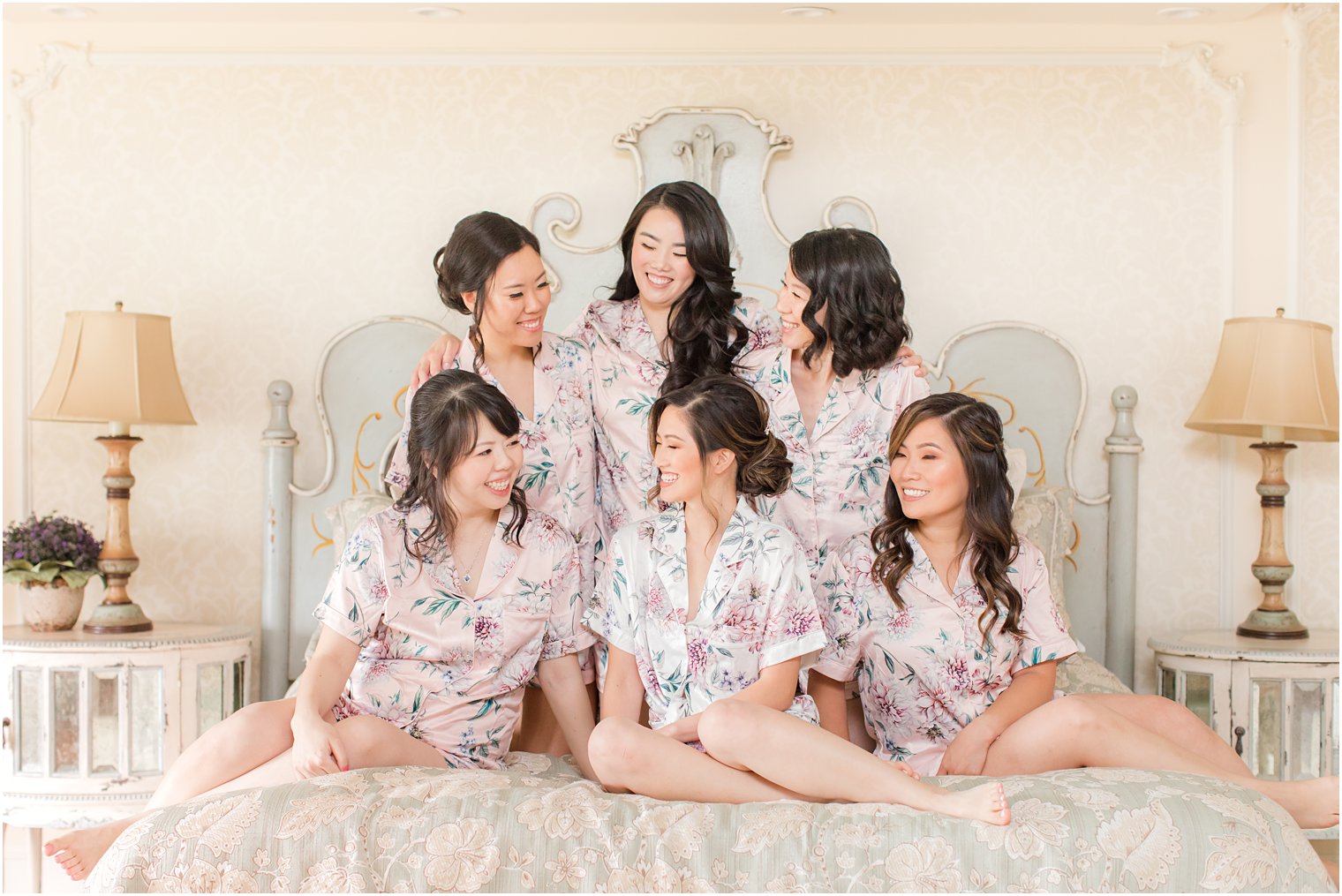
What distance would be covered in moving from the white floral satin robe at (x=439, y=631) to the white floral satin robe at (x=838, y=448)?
529 millimetres

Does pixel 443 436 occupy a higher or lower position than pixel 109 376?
lower

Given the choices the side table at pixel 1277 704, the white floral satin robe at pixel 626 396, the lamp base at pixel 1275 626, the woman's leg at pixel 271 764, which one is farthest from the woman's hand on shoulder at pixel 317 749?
the lamp base at pixel 1275 626

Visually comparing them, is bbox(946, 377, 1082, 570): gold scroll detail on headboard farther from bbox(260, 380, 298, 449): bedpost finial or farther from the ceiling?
bbox(260, 380, 298, 449): bedpost finial

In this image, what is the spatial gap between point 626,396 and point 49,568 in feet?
5.29

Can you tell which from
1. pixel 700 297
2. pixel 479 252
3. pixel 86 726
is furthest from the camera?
pixel 86 726

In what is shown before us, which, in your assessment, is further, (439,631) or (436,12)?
(436,12)

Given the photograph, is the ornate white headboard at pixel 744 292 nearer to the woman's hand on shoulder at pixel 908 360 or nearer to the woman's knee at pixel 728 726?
the woman's hand on shoulder at pixel 908 360

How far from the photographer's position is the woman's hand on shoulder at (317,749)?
1922 mm

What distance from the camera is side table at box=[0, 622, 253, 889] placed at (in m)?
2.98

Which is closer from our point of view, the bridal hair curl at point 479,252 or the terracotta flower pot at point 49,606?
the bridal hair curl at point 479,252

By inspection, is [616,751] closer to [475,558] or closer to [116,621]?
[475,558]

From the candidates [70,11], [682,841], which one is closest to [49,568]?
[70,11]

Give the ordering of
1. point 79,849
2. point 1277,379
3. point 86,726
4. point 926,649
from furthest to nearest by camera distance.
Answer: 1. point 1277,379
2. point 86,726
3. point 926,649
4. point 79,849

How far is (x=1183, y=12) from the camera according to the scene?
3.29m
